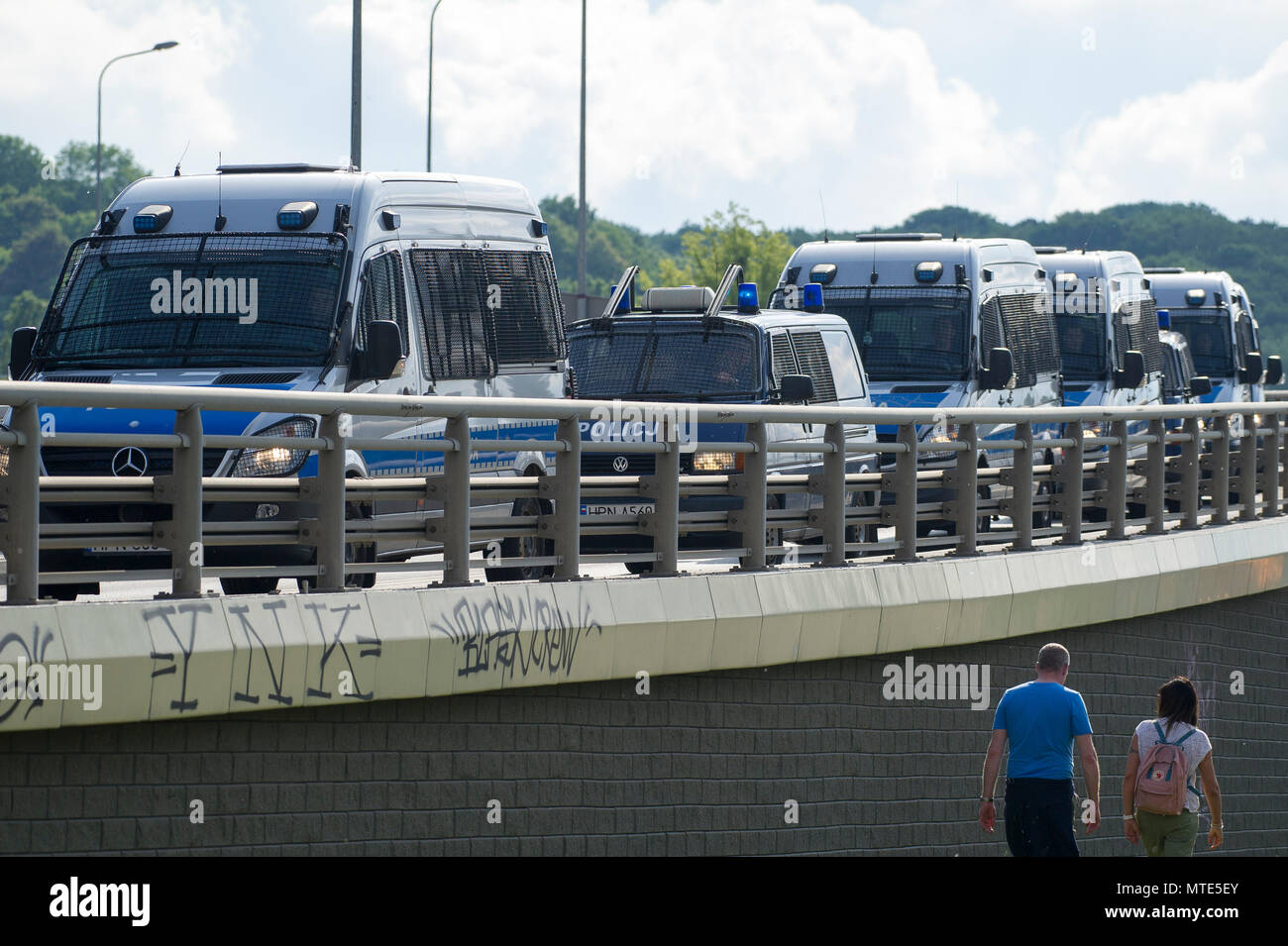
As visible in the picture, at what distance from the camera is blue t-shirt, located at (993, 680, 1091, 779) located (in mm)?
10195

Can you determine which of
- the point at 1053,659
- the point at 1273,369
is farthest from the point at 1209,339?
the point at 1053,659

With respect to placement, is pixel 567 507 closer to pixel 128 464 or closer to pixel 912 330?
pixel 128 464

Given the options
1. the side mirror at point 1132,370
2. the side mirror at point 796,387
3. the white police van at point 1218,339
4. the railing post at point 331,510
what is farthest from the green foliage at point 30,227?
the railing post at point 331,510

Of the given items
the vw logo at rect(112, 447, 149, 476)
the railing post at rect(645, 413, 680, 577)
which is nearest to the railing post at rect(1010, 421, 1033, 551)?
the railing post at rect(645, 413, 680, 577)

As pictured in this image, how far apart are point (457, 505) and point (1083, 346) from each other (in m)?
14.9

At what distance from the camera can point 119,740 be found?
7535mm

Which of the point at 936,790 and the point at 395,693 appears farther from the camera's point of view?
the point at 936,790

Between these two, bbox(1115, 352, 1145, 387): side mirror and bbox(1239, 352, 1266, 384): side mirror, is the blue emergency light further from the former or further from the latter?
bbox(1239, 352, 1266, 384): side mirror

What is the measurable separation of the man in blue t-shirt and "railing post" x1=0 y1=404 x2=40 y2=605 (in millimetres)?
4842

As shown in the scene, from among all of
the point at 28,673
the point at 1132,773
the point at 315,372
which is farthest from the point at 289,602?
the point at 1132,773

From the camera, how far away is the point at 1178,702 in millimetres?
10828

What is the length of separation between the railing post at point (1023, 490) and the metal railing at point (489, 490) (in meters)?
0.01

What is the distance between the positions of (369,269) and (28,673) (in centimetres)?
520
